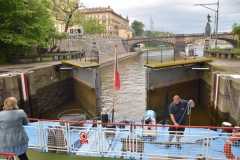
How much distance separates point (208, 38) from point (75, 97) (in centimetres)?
2137

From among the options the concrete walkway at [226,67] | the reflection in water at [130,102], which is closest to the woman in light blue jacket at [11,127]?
the reflection in water at [130,102]

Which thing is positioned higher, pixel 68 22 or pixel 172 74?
pixel 68 22

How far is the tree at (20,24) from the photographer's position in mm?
17484

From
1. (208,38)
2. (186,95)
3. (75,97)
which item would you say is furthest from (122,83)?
(208,38)

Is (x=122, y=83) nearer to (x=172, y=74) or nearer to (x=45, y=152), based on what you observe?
(x=172, y=74)

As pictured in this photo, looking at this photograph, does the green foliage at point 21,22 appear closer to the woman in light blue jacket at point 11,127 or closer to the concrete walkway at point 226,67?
the woman in light blue jacket at point 11,127

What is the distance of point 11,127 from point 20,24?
55.6ft

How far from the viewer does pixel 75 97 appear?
59.9 ft

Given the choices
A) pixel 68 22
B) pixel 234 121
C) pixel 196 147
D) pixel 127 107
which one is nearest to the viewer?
pixel 196 147

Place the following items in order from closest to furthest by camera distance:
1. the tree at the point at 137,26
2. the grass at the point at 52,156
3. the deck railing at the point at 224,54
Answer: the grass at the point at 52,156
the deck railing at the point at 224,54
the tree at the point at 137,26

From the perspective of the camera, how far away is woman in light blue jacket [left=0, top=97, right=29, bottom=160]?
13.3 ft

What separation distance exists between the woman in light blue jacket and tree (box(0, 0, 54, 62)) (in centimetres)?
1532

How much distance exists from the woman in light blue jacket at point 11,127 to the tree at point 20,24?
15.3 metres

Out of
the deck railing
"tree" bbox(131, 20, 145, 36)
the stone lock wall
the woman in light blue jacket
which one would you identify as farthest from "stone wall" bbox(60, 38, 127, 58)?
"tree" bbox(131, 20, 145, 36)
